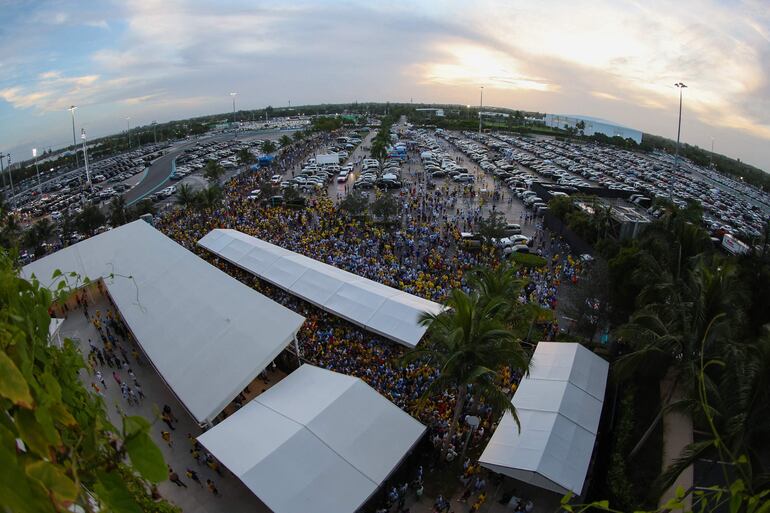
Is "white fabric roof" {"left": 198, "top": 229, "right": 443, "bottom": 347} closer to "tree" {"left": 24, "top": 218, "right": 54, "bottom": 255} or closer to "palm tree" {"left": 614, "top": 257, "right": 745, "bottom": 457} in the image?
"palm tree" {"left": 614, "top": 257, "right": 745, "bottom": 457}

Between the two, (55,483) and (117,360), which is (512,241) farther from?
(55,483)

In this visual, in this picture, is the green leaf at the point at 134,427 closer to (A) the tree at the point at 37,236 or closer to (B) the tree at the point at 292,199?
(A) the tree at the point at 37,236

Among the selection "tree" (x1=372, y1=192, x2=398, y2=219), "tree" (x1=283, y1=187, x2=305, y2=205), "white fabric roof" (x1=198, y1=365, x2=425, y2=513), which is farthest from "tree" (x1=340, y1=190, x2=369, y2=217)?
"white fabric roof" (x1=198, y1=365, x2=425, y2=513)

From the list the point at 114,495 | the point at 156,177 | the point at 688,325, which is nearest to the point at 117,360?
the point at 114,495

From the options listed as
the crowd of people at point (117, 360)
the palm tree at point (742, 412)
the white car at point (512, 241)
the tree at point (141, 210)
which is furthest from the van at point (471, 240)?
the tree at point (141, 210)

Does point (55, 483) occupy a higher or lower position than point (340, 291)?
higher

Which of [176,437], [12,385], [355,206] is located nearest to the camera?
[12,385]

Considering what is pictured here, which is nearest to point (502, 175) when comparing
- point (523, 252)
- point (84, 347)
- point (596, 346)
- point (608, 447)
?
point (523, 252)
